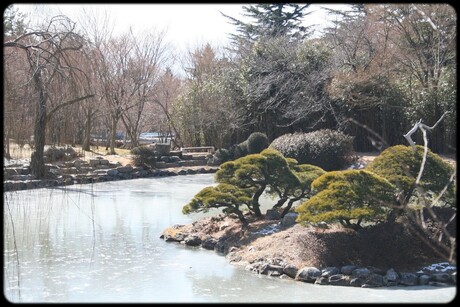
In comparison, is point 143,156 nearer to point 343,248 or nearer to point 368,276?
point 343,248

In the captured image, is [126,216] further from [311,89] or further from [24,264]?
[311,89]

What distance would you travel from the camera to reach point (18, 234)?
835cm

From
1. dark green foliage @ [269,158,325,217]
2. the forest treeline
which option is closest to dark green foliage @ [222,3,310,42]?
the forest treeline

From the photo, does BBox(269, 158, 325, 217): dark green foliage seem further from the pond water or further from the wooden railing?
the wooden railing

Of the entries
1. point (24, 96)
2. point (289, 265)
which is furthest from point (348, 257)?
point (24, 96)

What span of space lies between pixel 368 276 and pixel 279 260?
3.54ft

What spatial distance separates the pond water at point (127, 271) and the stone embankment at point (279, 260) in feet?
0.51

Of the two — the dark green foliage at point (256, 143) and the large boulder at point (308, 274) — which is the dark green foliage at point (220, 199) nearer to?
the large boulder at point (308, 274)

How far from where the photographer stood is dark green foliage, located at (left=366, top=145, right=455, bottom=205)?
7.20 meters

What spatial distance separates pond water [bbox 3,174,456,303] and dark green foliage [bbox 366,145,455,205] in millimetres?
1620

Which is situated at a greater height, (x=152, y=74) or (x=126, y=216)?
(x=152, y=74)

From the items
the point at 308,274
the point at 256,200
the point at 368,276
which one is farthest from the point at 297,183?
the point at 368,276

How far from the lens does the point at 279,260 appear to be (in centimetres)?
679

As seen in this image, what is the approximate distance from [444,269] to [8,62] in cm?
487
